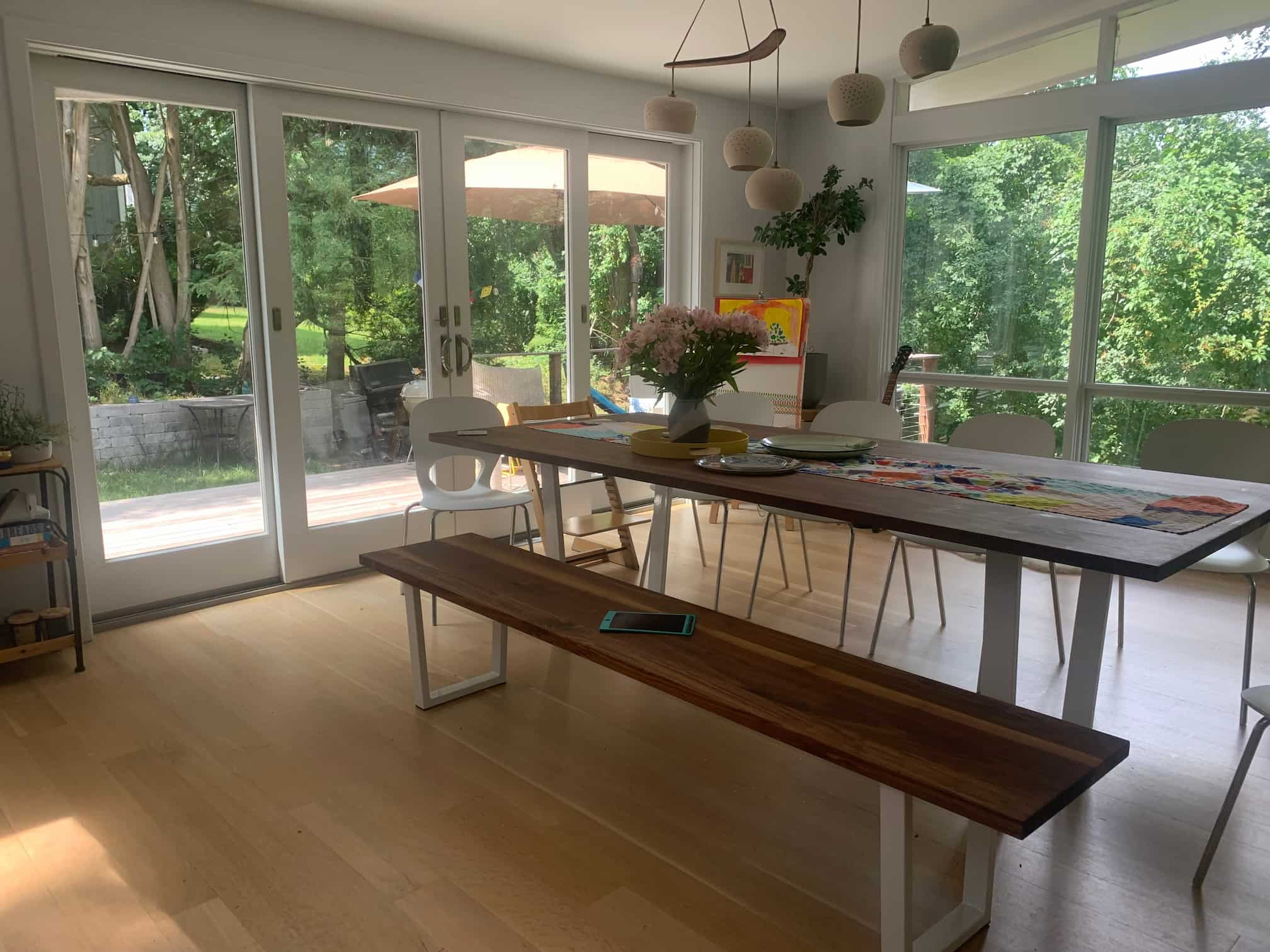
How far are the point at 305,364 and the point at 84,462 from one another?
0.99 m

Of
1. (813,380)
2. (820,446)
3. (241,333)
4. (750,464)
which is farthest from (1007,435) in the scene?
(241,333)

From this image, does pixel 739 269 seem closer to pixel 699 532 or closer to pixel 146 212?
pixel 699 532

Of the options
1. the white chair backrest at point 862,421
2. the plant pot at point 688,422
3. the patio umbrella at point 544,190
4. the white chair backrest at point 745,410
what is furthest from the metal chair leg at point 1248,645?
the patio umbrella at point 544,190

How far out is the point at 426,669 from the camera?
291cm

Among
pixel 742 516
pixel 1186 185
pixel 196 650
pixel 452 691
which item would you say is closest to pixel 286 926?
pixel 452 691

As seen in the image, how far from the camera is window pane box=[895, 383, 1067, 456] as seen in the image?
4.92m

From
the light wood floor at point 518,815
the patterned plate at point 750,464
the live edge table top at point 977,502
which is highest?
the patterned plate at point 750,464

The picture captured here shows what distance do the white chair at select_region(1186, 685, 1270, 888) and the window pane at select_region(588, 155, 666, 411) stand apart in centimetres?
365

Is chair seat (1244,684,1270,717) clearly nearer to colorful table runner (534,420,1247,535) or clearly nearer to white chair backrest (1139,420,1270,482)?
colorful table runner (534,420,1247,535)

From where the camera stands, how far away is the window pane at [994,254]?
4.79 m

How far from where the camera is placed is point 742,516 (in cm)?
540

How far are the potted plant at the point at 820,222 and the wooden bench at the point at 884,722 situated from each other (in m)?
3.62

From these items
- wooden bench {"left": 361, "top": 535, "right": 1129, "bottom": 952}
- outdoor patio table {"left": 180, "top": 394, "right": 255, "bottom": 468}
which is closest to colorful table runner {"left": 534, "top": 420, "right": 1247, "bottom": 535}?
wooden bench {"left": 361, "top": 535, "right": 1129, "bottom": 952}

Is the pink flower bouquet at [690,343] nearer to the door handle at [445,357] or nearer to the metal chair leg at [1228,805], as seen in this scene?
the metal chair leg at [1228,805]
